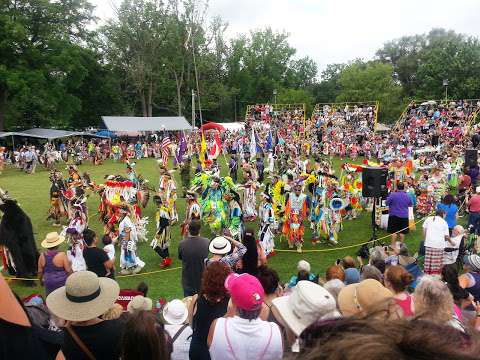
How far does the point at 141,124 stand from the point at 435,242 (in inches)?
1312

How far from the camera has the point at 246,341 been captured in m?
3.13

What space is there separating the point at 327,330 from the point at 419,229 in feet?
41.5

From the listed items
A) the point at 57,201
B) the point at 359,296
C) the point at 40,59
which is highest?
the point at 40,59

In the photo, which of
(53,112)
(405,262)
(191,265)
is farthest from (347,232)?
(53,112)

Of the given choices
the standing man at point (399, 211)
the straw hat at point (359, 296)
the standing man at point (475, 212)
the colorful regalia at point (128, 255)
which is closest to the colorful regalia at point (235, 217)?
the colorful regalia at point (128, 255)

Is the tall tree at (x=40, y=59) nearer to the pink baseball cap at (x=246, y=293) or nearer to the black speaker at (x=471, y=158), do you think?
the black speaker at (x=471, y=158)

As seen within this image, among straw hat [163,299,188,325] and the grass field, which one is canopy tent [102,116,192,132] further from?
straw hat [163,299,188,325]

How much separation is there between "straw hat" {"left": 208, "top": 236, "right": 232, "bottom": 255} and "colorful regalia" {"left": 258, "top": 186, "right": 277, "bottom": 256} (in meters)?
3.79

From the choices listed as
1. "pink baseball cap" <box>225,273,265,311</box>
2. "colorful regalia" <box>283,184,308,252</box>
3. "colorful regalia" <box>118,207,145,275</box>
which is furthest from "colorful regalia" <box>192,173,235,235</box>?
"pink baseball cap" <box>225,273,265,311</box>

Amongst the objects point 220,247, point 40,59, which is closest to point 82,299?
point 220,247

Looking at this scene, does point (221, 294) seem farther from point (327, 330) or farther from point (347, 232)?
point (347, 232)

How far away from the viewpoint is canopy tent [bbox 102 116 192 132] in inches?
1439

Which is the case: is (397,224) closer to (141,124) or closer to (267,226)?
(267,226)

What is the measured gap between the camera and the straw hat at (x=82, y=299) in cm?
325
